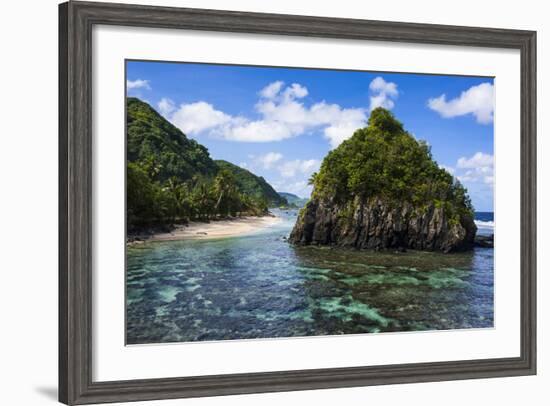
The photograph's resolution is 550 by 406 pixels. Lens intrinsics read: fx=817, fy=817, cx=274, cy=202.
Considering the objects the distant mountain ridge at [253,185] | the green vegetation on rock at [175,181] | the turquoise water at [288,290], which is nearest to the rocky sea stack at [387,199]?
the turquoise water at [288,290]

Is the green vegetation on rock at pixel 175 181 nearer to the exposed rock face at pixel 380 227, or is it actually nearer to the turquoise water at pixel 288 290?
the turquoise water at pixel 288 290

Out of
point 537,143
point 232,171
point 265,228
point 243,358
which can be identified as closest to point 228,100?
point 232,171

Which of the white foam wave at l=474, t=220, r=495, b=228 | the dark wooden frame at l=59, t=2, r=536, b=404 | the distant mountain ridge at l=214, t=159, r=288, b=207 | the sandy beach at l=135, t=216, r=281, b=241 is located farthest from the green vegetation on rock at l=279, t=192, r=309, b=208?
the white foam wave at l=474, t=220, r=495, b=228

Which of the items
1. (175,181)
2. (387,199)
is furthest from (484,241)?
(175,181)

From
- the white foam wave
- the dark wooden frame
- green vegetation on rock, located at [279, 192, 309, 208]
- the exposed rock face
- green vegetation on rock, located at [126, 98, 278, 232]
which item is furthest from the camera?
the white foam wave

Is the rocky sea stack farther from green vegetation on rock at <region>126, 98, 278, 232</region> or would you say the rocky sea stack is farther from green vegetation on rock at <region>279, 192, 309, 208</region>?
green vegetation on rock at <region>126, 98, 278, 232</region>

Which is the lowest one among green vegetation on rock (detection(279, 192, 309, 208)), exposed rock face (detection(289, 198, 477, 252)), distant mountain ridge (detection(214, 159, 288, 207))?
exposed rock face (detection(289, 198, 477, 252))
